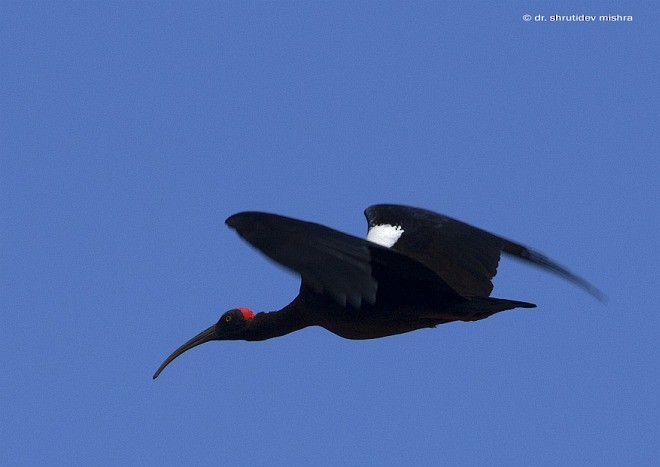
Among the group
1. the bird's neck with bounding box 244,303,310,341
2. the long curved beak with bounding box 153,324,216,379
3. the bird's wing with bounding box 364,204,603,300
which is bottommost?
the long curved beak with bounding box 153,324,216,379

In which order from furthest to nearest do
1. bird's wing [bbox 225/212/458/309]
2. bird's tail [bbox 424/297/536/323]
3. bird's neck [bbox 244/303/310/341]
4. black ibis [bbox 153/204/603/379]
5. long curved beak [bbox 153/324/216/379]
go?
1. long curved beak [bbox 153/324/216/379]
2. bird's neck [bbox 244/303/310/341]
3. bird's tail [bbox 424/297/536/323]
4. black ibis [bbox 153/204/603/379]
5. bird's wing [bbox 225/212/458/309]

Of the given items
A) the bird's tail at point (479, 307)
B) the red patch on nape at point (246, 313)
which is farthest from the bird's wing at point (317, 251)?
the red patch on nape at point (246, 313)

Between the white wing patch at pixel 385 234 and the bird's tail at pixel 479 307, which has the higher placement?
the white wing patch at pixel 385 234

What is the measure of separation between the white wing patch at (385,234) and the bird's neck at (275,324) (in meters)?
0.95

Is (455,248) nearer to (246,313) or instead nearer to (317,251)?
(246,313)

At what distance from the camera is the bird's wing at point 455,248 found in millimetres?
8555

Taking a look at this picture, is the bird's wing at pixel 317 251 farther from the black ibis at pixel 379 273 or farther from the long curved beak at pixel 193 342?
the long curved beak at pixel 193 342

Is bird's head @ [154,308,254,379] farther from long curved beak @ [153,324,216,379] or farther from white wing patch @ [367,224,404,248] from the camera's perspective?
white wing patch @ [367,224,404,248]

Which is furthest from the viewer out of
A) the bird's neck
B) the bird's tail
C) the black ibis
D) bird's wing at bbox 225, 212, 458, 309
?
the bird's neck

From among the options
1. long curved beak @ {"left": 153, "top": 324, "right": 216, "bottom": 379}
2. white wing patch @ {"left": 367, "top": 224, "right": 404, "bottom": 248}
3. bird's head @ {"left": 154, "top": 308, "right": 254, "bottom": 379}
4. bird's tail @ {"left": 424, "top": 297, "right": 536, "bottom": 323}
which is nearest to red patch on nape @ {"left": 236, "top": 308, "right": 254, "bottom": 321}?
bird's head @ {"left": 154, "top": 308, "right": 254, "bottom": 379}

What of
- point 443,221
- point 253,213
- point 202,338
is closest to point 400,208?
point 443,221

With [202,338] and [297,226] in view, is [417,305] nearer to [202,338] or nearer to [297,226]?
[297,226]

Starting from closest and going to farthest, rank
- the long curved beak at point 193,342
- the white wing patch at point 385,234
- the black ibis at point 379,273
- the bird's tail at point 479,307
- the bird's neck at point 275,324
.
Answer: the black ibis at point 379,273, the bird's tail at point 479,307, the bird's neck at point 275,324, the white wing patch at point 385,234, the long curved beak at point 193,342

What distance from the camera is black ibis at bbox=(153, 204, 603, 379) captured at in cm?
664
